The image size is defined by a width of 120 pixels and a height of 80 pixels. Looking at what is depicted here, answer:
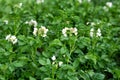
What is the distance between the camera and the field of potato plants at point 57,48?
2781 millimetres

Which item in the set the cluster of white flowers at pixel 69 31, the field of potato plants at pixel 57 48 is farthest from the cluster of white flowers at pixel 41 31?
the cluster of white flowers at pixel 69 31

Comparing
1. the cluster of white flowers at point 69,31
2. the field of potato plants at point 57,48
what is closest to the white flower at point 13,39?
the field of potato plants at point 57,48

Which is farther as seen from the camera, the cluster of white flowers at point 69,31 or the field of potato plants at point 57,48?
the cluster of white flowers at point 69,31

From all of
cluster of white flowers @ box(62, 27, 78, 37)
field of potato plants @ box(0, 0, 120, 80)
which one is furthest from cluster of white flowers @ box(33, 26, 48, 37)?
cluster of white flowers @ box(62, 27, 78, 37)

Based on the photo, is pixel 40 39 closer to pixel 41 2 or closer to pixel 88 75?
pixel 88 75

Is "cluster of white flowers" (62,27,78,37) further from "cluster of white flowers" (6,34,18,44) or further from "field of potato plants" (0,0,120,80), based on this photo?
"cluster of white flowers" (6,34,18,44)

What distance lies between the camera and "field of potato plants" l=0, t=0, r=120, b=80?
2781mm

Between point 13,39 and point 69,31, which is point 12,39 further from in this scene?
point 69,31

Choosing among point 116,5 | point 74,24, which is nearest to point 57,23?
point 74,24

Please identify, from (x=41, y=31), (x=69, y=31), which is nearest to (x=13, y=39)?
(x=41, y=31)

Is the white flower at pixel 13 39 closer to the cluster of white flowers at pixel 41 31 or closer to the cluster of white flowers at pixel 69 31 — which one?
the cluster of white flowers at pixel 41 31

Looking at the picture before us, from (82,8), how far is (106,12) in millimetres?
329

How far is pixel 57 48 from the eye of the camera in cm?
305

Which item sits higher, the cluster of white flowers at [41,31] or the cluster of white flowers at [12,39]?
the cluster of white flowers at [41,31]
